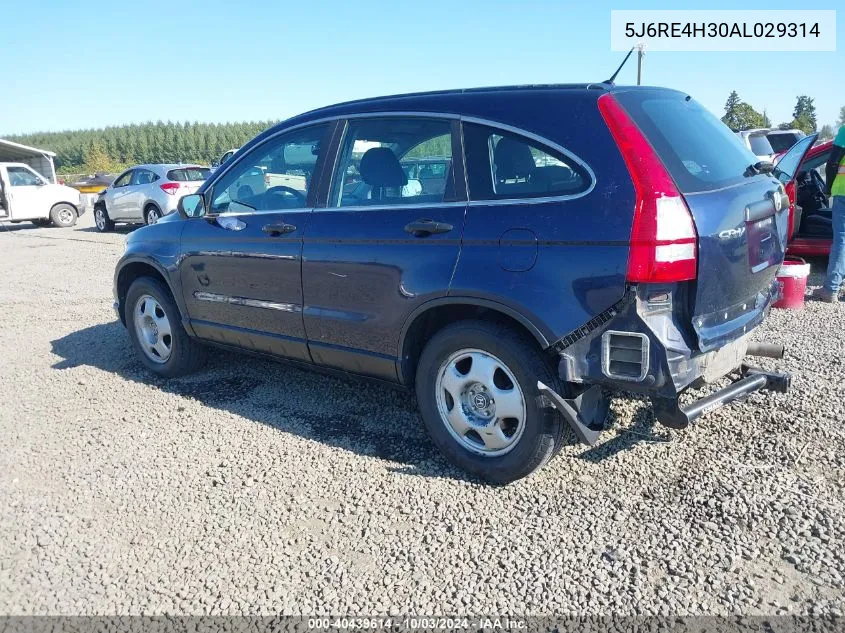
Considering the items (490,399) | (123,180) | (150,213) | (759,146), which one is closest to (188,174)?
(150,213)

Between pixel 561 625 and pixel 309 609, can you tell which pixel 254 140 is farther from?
pixel 561 625

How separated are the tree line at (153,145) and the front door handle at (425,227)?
291ft

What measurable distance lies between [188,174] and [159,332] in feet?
38.4

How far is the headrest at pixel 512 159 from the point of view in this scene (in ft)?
10.0

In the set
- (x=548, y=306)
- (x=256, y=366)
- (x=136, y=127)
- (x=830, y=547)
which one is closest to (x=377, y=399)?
(x=256, y=366)

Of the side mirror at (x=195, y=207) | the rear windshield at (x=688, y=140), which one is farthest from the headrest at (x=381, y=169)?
the side mirror at (x=195, y=207)

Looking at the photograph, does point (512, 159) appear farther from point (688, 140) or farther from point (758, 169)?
point (758, 169)

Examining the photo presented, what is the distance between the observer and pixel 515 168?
3.09 metres

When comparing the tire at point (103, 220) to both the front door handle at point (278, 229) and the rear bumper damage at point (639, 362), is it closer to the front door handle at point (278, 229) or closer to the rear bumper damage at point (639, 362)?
the front door handle at point (278, 229)

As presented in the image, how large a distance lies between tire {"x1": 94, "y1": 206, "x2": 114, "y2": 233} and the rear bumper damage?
54.4 ft

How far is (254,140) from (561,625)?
3.53 meters

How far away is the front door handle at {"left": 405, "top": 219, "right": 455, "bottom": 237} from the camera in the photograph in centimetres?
321

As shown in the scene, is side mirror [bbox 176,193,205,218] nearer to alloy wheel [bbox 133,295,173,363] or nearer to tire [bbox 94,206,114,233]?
alloy wheel [bbox 133,295,173,363]

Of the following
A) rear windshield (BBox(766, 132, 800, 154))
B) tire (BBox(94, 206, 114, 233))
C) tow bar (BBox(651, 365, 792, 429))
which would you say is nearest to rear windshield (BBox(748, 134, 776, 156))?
rear windshield (BBox(766, 132, 800, 154))
